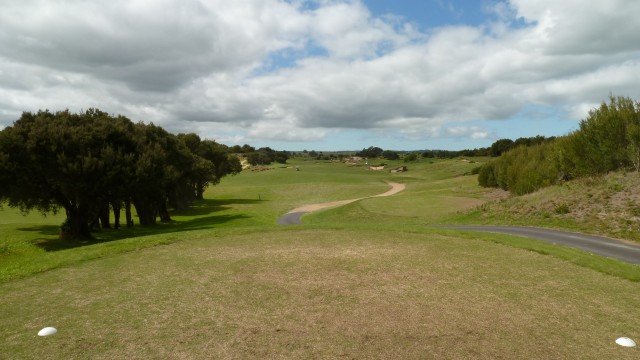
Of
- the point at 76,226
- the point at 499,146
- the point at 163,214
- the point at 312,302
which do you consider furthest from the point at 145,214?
the point at 499,146

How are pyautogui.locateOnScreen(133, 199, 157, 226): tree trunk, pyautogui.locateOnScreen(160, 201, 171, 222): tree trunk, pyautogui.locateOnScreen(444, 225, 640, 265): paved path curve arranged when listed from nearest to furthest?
pyautogui.locateOnScreen(444, 225, 640, 265): paved path curve
pyautogui.locateOnScreen(133, 199, 157, 226): tree trunk
pyautogui.locateOnScreen(160, 201, 171, 222): tree trunk

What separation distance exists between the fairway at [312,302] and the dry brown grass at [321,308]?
0.04 meters

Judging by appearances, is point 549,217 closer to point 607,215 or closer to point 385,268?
point 607,215

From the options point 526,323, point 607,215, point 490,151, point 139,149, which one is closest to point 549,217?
→ point 607,215

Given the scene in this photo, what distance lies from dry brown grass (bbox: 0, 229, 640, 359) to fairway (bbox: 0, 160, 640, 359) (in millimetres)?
44

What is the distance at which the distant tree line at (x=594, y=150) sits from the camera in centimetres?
3688

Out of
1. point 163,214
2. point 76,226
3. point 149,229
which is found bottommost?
point 149,229

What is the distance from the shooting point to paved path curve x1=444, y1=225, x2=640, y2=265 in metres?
20.0

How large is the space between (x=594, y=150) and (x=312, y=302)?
38560mm

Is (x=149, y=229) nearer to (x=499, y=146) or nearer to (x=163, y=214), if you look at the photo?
(x=163, y=214)

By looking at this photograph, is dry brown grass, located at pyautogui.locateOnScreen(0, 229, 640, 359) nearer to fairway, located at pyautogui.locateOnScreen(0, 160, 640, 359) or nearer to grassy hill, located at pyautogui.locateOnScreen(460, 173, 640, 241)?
fairway, located at pyautogui.locateOnScreen(0, 160, 640, 359)

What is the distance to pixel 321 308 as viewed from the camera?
35.0 feet

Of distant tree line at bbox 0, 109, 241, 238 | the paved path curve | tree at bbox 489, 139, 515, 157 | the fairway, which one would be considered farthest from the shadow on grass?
tree at bbox 489, 139, 515, 157

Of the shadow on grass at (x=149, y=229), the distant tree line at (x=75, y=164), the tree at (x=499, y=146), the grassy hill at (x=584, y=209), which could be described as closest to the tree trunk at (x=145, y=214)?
the shadow on grass at (x=149, y=229)
